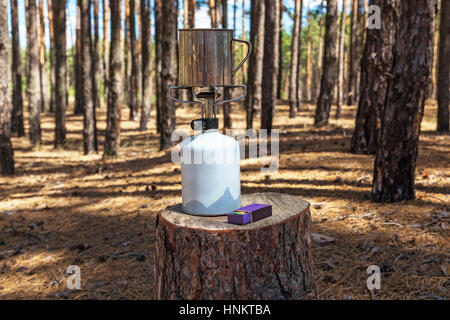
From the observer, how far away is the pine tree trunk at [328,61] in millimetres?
11836

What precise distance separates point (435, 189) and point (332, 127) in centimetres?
676

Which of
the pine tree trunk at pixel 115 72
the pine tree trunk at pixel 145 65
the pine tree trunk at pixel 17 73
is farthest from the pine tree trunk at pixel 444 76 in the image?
the pine tree trunk at pixel 17 73

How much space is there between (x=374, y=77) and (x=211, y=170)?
5535 mm

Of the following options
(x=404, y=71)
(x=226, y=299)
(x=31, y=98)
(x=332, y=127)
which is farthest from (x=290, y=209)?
(x=31, y=98)

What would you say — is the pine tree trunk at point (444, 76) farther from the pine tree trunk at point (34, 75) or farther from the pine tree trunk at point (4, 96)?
the pine tree trunk at point (34, 75)

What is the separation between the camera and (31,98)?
41.7ft

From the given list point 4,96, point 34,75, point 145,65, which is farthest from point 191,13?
point 4,96

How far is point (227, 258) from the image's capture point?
2.75 m

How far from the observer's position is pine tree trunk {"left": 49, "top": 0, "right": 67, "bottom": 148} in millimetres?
12070

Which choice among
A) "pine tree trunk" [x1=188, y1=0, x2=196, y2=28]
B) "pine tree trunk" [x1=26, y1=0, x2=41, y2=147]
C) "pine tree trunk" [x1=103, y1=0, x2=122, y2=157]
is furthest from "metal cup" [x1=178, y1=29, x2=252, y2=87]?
"pine tree trunk" [x1=188, y1=0, x2=196, y2=28]

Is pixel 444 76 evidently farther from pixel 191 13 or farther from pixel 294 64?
pixel 191 13

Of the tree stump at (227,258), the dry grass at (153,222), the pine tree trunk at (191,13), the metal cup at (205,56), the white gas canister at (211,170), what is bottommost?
the dry grass at (153,222)

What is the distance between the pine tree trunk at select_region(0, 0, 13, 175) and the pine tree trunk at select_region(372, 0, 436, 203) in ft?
26.2

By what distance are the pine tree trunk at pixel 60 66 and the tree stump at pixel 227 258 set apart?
11.0m
